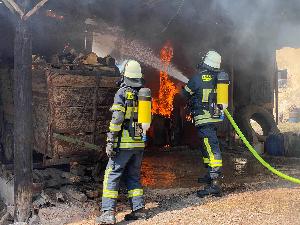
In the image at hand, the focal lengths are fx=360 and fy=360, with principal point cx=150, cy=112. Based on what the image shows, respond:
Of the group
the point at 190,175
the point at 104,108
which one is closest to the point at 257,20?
the point at 190,175

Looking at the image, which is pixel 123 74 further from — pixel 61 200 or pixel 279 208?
pixel 279 208

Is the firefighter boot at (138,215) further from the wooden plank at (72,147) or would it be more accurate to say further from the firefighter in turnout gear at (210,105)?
the wooden plank at (72,147)

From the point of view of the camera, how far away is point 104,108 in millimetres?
6473

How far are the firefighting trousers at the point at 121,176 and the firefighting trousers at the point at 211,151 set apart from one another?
4.89 ft

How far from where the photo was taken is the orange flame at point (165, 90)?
1268 cm

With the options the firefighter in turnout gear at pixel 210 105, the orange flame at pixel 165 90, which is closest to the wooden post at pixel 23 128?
the firefighter in turnout gear at pixel 210 105

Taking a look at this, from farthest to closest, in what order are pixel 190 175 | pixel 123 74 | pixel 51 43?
pixel 51 43 < pixel 190 175 < pixel 123 74

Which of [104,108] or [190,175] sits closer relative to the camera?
[104,108]

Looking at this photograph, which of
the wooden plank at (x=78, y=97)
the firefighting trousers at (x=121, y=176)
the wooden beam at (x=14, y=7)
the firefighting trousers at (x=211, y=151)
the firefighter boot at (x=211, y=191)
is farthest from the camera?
the firefighting trousers at (x=211, y=151)

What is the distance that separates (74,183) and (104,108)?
146cm

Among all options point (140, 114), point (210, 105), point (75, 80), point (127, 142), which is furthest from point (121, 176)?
point (210, 105)

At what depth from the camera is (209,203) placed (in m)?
5.70

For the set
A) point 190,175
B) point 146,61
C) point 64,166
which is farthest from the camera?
point 146,61

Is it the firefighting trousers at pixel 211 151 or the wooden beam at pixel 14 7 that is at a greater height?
the wooden beam at pixel 14 7
